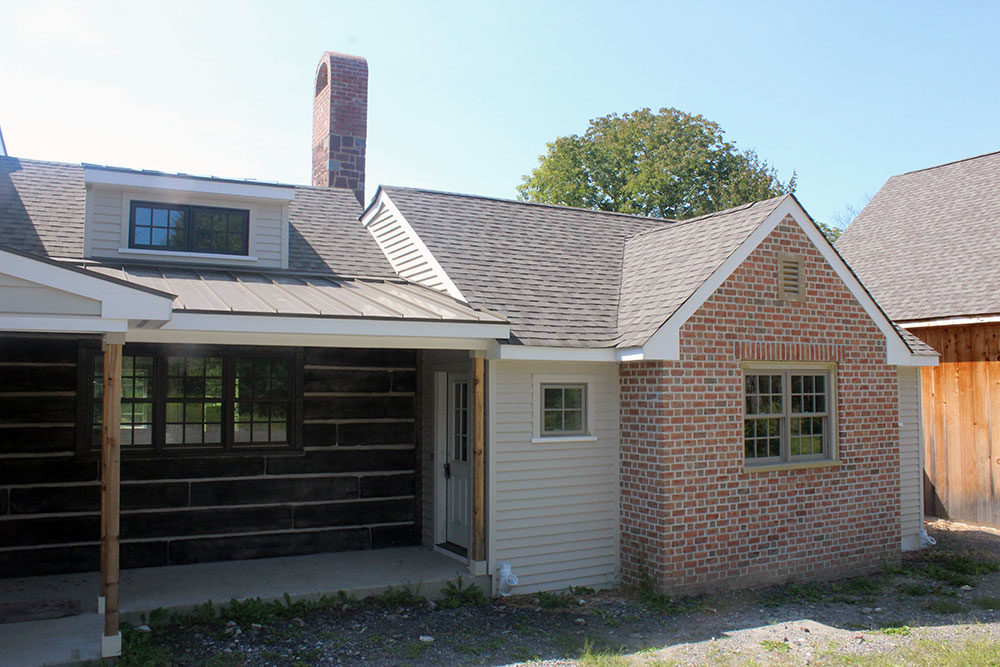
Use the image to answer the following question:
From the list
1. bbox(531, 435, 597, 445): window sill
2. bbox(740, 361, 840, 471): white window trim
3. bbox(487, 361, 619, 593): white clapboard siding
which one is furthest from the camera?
bbox(740, 361, 840, 471): white window trim

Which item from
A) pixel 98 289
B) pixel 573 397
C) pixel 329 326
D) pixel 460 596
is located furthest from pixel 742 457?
pixel 98 289

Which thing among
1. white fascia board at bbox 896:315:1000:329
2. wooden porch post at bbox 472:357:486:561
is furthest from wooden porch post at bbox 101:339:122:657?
white fascia board at bbox 896:315:1000:329

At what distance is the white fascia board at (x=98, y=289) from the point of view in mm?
5863

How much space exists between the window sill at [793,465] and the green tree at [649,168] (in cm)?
2827

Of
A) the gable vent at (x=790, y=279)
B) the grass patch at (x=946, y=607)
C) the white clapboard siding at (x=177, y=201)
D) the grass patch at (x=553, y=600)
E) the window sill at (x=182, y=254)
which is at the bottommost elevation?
the grass patch at (x=946, y=607)

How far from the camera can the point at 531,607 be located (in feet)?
26.9

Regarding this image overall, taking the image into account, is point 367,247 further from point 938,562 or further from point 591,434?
point 938,562

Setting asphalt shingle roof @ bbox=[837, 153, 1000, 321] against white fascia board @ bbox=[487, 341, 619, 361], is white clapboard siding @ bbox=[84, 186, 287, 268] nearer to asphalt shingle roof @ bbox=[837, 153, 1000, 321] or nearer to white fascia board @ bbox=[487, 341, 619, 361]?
white fascia board @ bbox=[487, 341, 619, 361]

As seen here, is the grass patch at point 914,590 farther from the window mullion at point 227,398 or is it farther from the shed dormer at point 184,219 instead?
the shed dormer at point 184,219

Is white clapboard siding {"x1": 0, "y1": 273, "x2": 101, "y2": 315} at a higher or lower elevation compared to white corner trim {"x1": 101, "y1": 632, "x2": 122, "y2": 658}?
higher

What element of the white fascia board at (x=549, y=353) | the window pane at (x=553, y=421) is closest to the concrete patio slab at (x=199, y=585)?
the window pane at (x=553, y=421)

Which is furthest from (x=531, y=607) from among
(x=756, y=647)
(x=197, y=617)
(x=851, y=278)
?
(x=851, y=278)

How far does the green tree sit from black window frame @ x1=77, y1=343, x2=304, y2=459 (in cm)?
3029

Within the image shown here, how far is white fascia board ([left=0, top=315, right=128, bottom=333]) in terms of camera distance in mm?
5875
